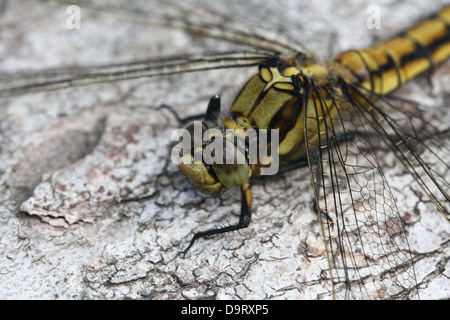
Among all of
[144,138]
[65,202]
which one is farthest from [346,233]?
[65,202]

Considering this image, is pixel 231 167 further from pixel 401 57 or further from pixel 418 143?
pixel 401 57

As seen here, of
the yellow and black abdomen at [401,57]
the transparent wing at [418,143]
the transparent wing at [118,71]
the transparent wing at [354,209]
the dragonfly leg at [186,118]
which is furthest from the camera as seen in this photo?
the yellow and black abdomen at [401,57]

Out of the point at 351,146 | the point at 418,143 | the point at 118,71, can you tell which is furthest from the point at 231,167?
the point at 418,143

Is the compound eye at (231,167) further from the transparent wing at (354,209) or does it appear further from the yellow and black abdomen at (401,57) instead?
the yellow and black abdomen at (401,57)

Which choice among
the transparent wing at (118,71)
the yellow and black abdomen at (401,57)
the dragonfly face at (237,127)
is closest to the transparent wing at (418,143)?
the yellow and black abdomen at (401,57)

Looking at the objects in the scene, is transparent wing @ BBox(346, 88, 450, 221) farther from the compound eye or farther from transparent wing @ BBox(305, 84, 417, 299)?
the compound eye

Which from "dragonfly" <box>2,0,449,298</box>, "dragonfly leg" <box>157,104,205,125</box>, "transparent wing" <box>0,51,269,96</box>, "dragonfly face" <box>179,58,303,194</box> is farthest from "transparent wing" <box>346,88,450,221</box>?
"dragonfly leg" <box>157,104,205,125</box>
